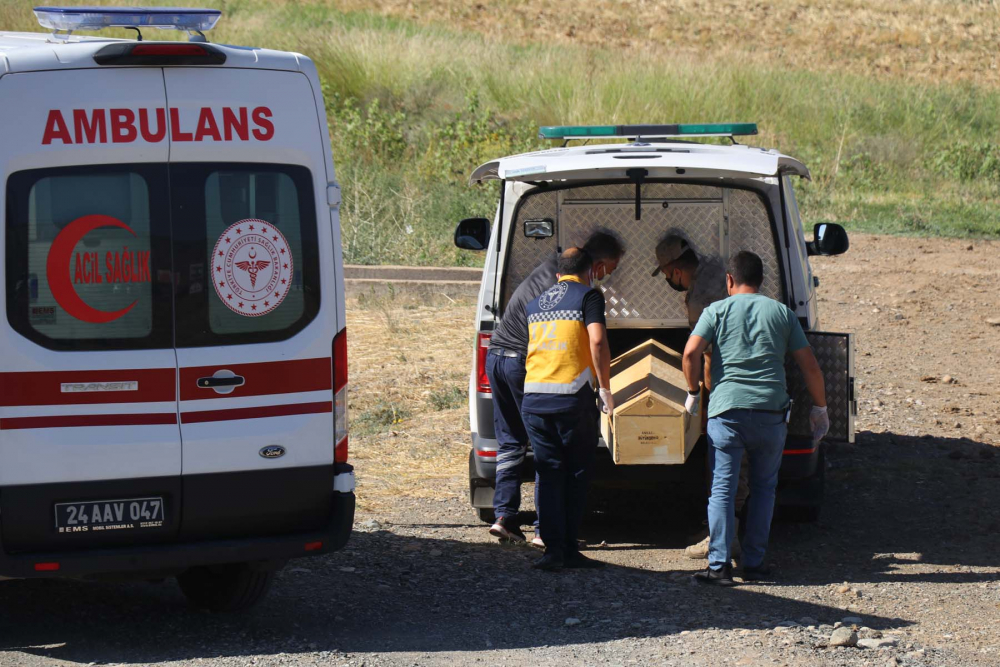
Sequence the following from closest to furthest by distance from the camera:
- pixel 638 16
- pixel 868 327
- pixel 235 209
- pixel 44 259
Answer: pixel 44 259 < pixel 235 209 < pixel 868 327 < pixel 638 16

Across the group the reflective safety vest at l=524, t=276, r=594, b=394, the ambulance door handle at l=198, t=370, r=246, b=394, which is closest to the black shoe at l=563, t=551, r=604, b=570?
the reflective safety vest at l=524, t=276, r=594, b=394

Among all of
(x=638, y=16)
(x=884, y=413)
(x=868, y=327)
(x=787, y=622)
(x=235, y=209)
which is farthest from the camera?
(x=638, y=16)

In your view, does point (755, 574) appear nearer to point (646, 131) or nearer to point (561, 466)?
point (561, 466)

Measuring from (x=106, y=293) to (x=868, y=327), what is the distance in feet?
31.2

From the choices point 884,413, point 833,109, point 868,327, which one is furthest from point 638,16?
point 884,413

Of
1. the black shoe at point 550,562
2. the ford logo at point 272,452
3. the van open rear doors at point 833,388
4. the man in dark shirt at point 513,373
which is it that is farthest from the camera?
the man in dark shirt at point 513,373

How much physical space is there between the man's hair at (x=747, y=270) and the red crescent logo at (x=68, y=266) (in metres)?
2.93

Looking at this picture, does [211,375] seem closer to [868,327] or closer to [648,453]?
[648,453]

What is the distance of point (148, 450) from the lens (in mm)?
4770

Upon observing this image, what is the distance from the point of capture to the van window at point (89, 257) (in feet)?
15.0

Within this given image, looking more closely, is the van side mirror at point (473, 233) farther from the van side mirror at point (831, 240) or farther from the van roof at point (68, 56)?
the van roof at point (68, 56)

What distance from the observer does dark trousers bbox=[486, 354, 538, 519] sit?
650 centimetres

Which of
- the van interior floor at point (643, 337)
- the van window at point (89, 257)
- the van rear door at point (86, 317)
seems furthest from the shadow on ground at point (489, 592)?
the van window at point (89, 257)

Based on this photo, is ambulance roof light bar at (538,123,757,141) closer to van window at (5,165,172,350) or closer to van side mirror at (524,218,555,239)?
van side mirror at (524,218,555,239)
